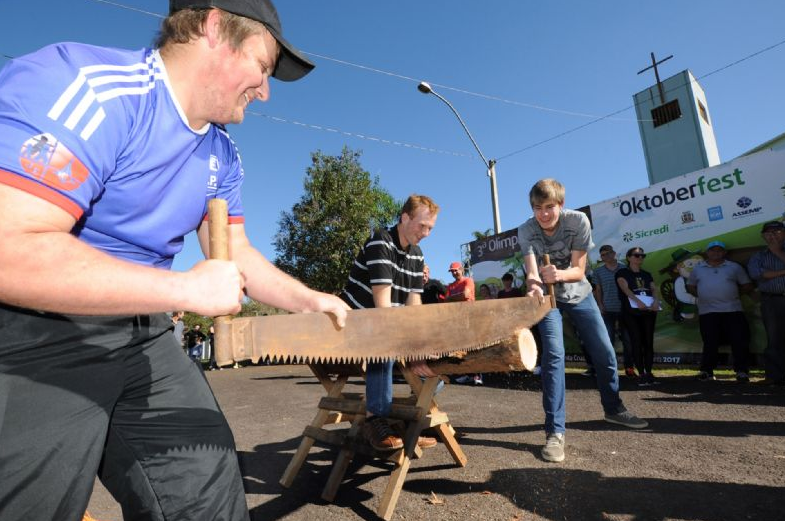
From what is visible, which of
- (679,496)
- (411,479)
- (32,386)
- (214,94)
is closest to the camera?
(32,386)

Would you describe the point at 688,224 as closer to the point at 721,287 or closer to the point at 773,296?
the point at 721,287

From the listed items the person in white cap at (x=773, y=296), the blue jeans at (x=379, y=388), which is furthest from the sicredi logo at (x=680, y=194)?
the blue jeans at (x=379, y=388)

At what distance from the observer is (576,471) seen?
3.26 metres

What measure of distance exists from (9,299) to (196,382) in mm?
723

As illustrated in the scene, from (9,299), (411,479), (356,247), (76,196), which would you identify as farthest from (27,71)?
(356,247)

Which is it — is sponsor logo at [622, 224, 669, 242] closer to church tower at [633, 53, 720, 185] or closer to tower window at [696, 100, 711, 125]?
church tower at [633, 53, 720, 185]

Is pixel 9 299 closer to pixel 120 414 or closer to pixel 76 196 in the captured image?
pixel 76 196

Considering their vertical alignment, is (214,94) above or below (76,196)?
above

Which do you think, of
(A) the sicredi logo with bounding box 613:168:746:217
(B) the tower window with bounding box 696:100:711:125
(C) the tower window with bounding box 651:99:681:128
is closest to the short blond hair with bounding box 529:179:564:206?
(A) the sicredi logo with bounding box 613:168:746:217

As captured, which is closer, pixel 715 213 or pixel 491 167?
pixel 715 213

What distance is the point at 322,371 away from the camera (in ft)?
11.8

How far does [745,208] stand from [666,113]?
76.1ft

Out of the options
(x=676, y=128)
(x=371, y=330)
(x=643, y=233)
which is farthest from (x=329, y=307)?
(x=676, y=128)

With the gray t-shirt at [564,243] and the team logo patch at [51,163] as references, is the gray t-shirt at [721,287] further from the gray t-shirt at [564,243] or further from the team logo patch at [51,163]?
the team logo patch at [51,163]
